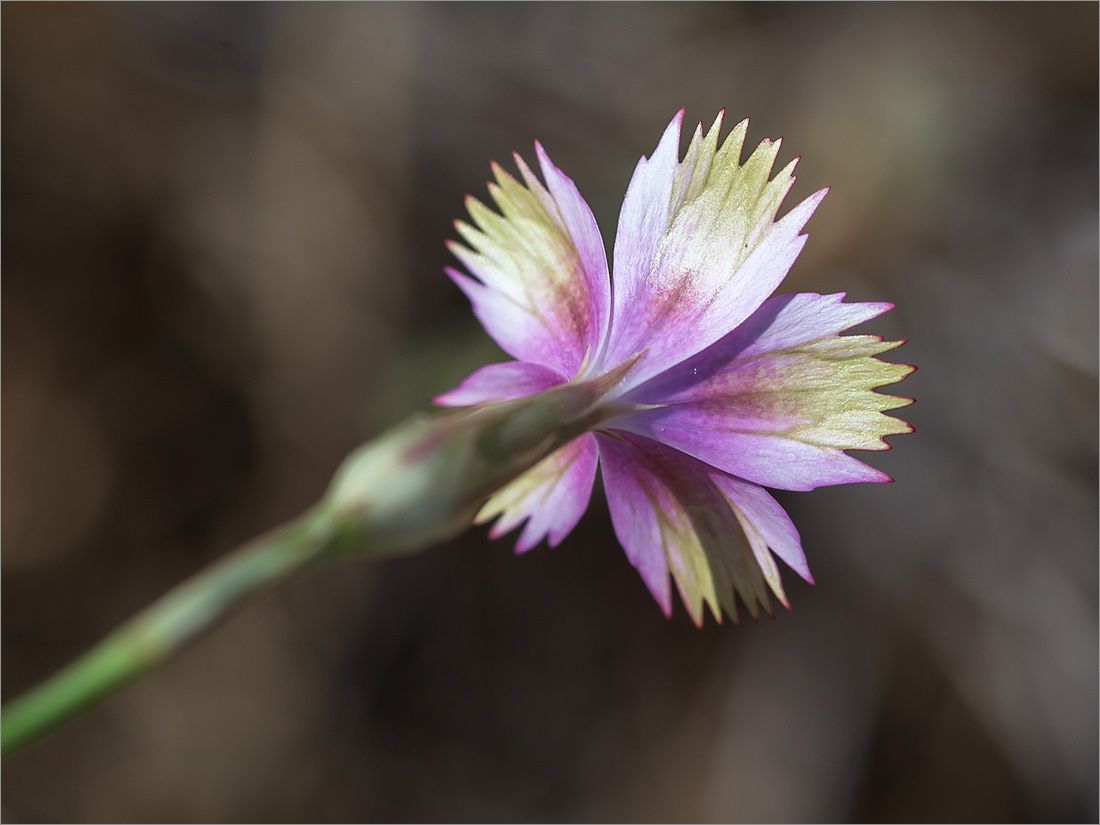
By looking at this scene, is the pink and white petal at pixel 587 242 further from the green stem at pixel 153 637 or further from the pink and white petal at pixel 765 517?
the green stem at pixel 153 637

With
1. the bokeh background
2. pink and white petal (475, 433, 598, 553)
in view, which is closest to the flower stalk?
pink and white petal (475, 433, 598, 553)

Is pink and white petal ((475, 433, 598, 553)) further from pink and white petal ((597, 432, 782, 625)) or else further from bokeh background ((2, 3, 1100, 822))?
bokeh background ((2, 3, 1100, 822))

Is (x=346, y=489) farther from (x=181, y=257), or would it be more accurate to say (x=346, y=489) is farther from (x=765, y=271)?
(x=181, y=257)

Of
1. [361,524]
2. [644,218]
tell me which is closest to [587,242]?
[644,218]

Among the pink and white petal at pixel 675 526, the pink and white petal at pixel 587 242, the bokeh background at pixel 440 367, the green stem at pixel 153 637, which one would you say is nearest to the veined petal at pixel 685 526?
the pink and white petal at pixel 675 526

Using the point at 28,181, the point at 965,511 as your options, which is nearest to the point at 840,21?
the point at 965,511

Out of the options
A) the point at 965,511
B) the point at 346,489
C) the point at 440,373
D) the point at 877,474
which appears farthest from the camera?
the point at 965,511
